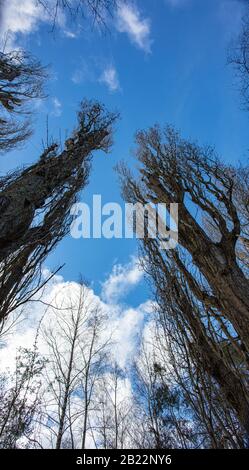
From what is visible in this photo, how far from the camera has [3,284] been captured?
120 inches

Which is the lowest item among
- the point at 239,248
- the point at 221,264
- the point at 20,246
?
the point at 20,246

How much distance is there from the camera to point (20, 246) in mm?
Answer: 3354

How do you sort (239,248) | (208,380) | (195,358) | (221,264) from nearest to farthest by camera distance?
(208,380) → (195,358) → (221,264) → (239,248)

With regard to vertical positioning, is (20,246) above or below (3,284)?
above
